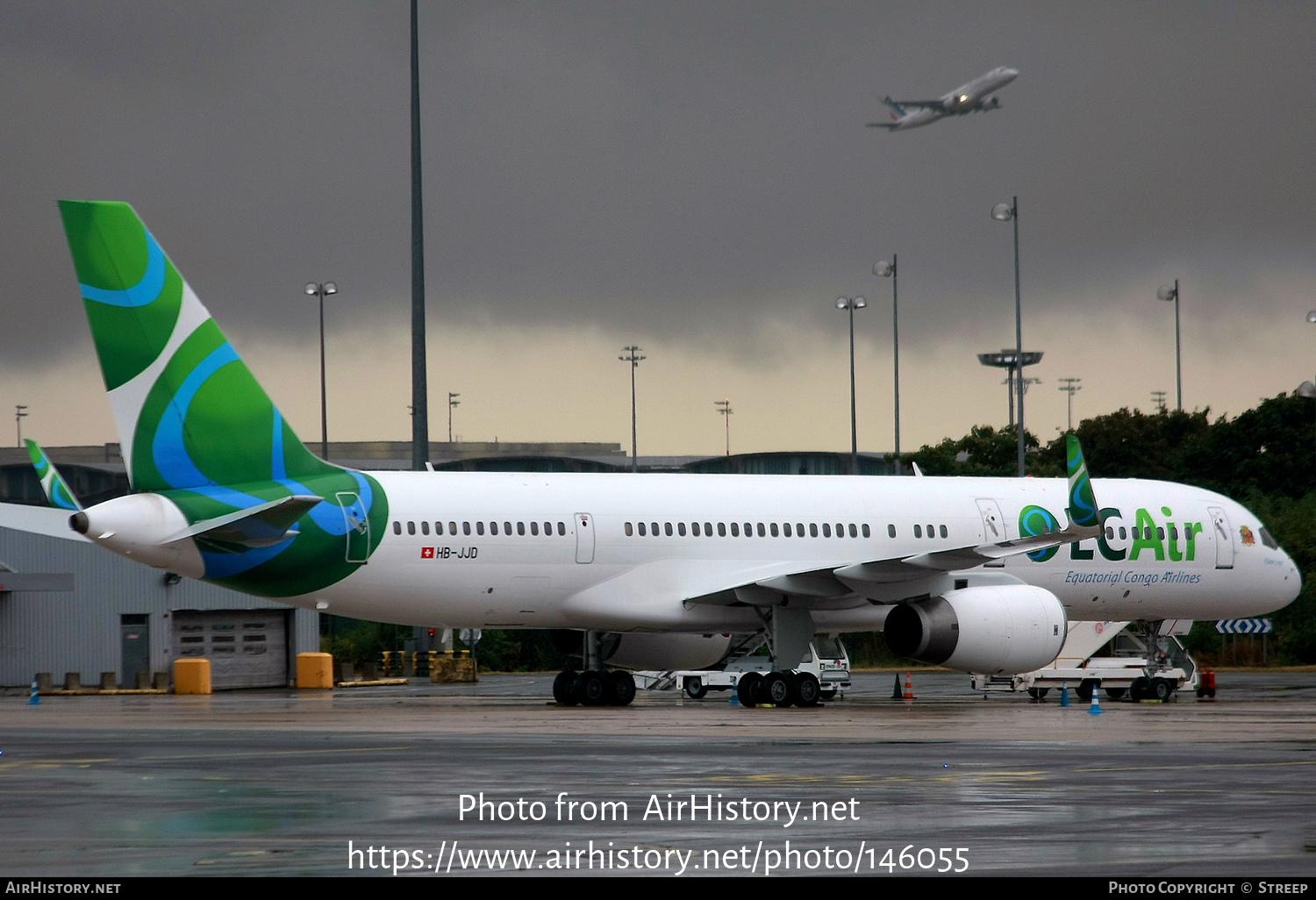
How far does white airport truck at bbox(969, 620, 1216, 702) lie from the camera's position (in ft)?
100

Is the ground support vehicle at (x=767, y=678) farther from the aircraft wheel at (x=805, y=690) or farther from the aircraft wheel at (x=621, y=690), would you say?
the aircraft wheel at (x=621, y=690)

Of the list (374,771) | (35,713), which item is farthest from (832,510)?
(374,771)

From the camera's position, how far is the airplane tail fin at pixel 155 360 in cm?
2377

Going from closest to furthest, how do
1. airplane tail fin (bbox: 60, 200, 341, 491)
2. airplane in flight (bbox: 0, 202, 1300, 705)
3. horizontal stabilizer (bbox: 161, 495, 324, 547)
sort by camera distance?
1. horizontal stabilizer (bbox: 161, 495, 324, 547)
2. airplane tail fin (bbox: 60, 200, 341, 491)
3. airplane in flight (bbox: 0, 202, 1300, 705)

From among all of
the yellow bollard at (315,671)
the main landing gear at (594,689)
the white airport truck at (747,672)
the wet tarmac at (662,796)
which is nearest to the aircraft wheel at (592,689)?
the main landing gear at (594,689)

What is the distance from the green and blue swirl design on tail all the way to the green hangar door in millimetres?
17521

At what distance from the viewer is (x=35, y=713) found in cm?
2656

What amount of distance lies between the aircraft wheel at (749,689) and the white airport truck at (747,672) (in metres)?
0.60

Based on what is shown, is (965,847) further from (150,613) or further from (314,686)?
(150,613)

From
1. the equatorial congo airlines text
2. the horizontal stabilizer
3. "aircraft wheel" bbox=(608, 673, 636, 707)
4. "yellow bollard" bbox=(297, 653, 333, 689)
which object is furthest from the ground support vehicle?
the equatorial congo airlines text

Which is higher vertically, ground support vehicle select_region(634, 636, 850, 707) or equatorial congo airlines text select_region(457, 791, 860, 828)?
equatorial congo airlines text select_region(457, 791, 860, 828)

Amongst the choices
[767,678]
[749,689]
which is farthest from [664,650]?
[767,678]

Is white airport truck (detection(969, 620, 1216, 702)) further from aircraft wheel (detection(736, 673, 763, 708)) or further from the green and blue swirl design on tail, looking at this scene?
the green and blue swirl design on tail
